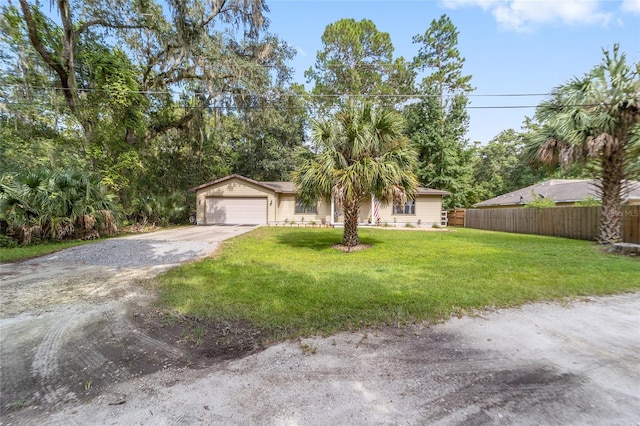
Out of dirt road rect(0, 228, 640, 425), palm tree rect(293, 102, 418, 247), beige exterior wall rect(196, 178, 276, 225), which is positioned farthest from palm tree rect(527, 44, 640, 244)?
beige exterior wall rect(196, 178, 276, 225)

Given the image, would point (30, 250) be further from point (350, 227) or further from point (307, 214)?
point (307, 214)

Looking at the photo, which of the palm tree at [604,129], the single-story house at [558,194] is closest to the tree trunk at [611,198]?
the palm tree at [604,129]

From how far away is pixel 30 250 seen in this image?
313 inches

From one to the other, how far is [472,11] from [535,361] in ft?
33.9

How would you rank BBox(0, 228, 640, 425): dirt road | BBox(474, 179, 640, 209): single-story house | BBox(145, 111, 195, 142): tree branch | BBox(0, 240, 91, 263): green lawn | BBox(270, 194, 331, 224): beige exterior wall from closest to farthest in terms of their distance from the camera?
BBox(0, 228, 640, 425): dirt road, BBox(0, 240, 91, 263): green lawn, BBox(474, 179, 640, 209): single-story house, BBox(145, 111, 195, 142): tree branch, BBox(270, 194, 331, 224): beige exterior wall

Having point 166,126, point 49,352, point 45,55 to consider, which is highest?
point 45,55

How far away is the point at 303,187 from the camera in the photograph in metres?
8.27

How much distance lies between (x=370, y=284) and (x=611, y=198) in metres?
9.48

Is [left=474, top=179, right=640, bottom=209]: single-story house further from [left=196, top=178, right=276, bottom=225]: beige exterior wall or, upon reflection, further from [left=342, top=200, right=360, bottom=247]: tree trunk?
[left=196, top=178, right=276, bottom=225]: beige exterior wall

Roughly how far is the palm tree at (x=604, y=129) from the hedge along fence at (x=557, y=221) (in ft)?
3.16

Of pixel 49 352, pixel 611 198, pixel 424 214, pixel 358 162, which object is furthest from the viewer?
pixel 424 214

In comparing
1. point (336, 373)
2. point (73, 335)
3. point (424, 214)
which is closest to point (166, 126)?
point (73, 335)

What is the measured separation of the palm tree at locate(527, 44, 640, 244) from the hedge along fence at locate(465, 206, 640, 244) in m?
0.96

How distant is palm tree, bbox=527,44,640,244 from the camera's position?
26.8 feet
